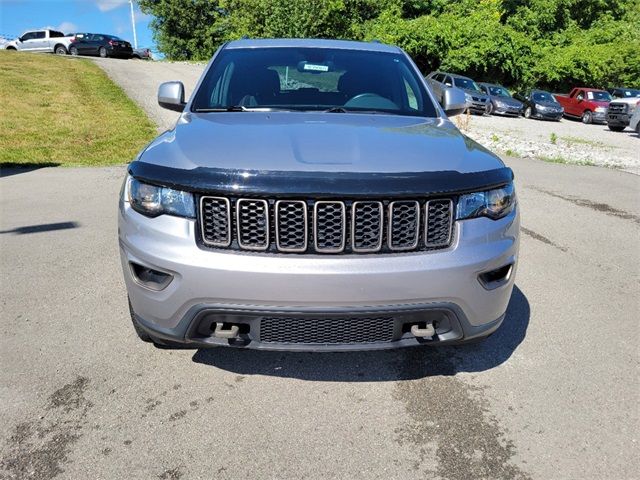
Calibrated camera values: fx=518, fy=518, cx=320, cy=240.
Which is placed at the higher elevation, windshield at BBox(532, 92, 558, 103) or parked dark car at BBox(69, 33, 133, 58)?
parked dark car at BBox(69, 33, 133, 58)

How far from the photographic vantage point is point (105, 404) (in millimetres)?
2574

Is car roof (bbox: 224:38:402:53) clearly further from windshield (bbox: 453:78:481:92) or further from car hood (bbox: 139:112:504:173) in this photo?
windshield (bbox: 453:78:481:92)

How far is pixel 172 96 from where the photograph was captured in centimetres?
380

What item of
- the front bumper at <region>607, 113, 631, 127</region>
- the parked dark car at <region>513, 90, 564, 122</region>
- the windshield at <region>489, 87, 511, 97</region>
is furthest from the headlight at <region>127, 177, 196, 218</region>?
the parked dark car at <region>513, 90, 564, 122</region>

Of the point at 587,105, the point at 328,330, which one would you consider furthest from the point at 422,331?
the point at 587,105

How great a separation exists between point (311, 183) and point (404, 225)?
0.45 metres

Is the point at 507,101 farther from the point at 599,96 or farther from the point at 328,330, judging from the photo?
the point at 328,330

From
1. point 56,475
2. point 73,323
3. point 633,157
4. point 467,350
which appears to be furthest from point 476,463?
point 633,157

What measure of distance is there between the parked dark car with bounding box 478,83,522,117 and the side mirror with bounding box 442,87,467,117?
→ 71.0ft

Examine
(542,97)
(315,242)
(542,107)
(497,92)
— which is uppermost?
(315,242)

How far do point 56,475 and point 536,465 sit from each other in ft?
6.61

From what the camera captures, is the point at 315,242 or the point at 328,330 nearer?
the point at 315,242

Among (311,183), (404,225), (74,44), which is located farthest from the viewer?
(74,44)

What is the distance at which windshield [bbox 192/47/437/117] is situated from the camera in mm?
3535
